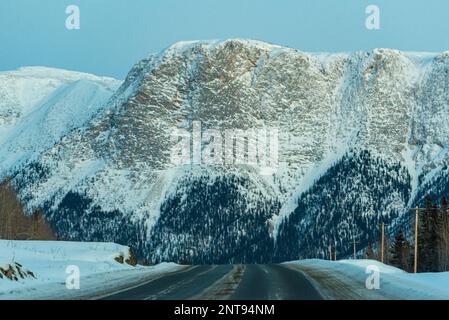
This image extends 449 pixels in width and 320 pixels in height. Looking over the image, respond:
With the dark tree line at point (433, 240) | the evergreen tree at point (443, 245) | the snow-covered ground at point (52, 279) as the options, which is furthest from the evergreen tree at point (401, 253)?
the snow-covered ground at point (52, 279)

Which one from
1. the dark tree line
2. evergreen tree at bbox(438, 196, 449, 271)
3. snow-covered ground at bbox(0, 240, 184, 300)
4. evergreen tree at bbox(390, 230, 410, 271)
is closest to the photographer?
snow-covered ground at bbox(0, 240, 184, 300)

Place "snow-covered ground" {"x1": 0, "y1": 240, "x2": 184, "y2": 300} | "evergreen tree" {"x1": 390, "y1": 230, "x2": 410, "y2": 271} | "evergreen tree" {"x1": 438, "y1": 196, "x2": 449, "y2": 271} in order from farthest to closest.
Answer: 1. "evergreen tree" {"x1": 390, "y1": 230, "x2": 410, "y2": 271}
2. "evergreen tree" {"x1": 438, "y1": 196, "x2": 449, "y2": 271}
3. "snow-covered ground" {"x1": 0, "y1": 240, "x2": 184, "y2": 300}

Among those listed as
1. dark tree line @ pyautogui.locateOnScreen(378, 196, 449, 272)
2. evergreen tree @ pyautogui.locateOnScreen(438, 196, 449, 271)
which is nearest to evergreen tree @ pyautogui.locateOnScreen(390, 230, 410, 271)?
dark tree line @ pyautogui.locateOnScreen(378, 196, 449, 272)

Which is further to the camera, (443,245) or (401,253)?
(401,253)

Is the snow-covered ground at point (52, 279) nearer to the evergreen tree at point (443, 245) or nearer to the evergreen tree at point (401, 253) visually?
the evergreen tree at point (443, 245)

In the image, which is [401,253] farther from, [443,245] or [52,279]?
[52,279]

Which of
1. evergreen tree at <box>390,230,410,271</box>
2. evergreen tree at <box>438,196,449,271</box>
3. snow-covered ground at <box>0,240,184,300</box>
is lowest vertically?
evergreen tree at <box>390,230,410,271</box>

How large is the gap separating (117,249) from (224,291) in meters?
29.4

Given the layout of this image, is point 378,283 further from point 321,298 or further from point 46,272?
point 46,272

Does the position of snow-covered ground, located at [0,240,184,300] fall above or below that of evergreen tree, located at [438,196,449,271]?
above

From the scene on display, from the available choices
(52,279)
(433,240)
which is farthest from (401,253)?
(52,279)

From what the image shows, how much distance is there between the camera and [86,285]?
2378 cm

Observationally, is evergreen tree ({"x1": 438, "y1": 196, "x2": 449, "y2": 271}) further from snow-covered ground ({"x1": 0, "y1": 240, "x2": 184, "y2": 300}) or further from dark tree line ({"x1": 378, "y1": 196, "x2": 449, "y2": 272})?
snow-covered ground ({"x1": 0, "y1": 240, "x2": 184, "y2": 300})

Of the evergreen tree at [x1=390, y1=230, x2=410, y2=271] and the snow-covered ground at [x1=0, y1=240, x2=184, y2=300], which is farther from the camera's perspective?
the evergreen tree at [x1=390, y1=230, x2=410, y2=271]
